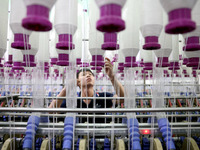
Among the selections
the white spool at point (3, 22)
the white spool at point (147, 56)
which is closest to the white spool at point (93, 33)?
the white spool at point (3, 22)

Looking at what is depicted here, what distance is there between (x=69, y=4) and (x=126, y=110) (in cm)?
56

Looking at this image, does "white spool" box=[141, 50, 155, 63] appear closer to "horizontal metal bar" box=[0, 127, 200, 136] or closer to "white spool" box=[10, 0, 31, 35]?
"horizontal metal bar" box=[0, 127, 200, 136]

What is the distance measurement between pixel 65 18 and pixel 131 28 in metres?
0.36

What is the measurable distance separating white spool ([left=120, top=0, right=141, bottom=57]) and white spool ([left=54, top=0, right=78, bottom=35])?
287 millimetres

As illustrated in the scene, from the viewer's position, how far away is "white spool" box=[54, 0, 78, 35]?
788 mm

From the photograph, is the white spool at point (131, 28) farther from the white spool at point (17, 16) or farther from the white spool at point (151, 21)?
the white spool at point (17, 16)

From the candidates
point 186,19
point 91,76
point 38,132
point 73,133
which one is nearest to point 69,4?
point 186,19

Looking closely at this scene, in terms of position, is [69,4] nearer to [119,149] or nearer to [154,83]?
[154,83]

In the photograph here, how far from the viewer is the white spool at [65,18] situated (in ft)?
2.59

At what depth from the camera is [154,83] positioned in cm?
138

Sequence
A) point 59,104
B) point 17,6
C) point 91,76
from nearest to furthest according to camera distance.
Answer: point 17,6 < point 91,76 < point 59,104

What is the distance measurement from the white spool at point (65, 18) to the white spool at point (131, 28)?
29 centimetres

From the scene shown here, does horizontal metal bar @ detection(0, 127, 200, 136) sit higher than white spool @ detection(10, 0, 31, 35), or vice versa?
white spool @ detection(10, 0, 31, 35)

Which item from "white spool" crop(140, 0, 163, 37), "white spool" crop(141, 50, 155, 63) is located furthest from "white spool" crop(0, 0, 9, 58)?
"white spool" crop(141, 50, 155, 63)
